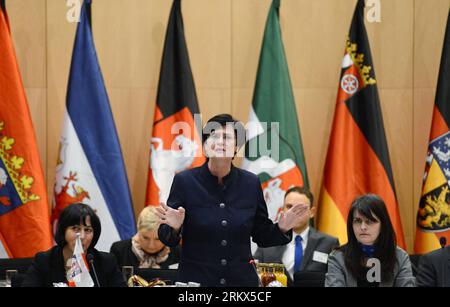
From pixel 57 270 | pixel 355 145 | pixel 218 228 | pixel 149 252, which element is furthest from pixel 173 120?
pixel 218 228

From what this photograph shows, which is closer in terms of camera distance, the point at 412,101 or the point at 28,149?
the point at 28,149

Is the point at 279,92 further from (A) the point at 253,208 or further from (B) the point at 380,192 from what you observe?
(A) the point at 253,208

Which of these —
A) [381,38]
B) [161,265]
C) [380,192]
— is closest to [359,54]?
[381,38]

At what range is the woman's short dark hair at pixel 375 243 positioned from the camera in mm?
3066

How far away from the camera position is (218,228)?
2.79m

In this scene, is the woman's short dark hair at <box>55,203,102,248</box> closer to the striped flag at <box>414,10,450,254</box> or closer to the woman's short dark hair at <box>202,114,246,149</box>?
the woman's short dark hair at <box>202,114,246,149</box>

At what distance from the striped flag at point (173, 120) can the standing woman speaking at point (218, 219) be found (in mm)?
2442

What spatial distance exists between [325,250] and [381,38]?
1996 millimetres

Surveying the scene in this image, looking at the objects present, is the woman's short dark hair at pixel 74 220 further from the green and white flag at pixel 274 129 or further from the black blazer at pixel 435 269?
the green and white flag at pixel 274 129

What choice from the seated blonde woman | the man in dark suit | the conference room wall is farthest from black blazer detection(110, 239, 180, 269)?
the conference room wall

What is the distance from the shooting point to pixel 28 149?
5242mm

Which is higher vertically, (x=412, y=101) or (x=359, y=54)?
(x=359, y=54)

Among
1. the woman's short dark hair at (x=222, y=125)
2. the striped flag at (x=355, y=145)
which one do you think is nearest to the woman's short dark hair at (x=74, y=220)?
the woman's short dark hair at (x=222, y=125)
